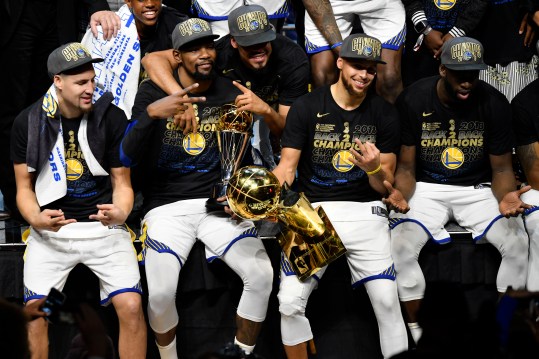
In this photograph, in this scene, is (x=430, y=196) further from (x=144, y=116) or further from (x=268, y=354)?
(x=144, y=116)

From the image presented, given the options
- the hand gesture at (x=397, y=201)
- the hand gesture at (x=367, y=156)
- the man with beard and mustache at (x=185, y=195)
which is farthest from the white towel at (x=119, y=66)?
the hand gesture at (x=397, y=201)

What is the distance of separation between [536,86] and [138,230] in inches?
109

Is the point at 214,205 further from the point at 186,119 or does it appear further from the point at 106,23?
the point at 106,23

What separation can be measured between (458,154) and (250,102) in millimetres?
1405

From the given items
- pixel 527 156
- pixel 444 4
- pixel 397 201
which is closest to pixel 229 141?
pixel 397 201

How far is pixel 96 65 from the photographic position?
263 inches

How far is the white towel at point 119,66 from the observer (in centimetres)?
661

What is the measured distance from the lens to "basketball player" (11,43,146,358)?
5660mm

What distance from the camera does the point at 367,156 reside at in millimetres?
Result: 5625

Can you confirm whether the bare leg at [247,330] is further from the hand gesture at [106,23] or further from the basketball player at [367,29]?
the hand gesture at [106,23]

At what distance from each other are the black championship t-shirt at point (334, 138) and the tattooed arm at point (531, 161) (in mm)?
880

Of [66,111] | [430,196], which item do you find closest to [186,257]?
[66,111]

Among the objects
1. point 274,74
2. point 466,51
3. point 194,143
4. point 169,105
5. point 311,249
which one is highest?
point 466,51

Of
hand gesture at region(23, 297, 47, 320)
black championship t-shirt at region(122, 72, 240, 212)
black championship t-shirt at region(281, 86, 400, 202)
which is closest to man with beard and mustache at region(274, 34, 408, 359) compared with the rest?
black championship t-shirt at region(281, 86, 400, 202)
